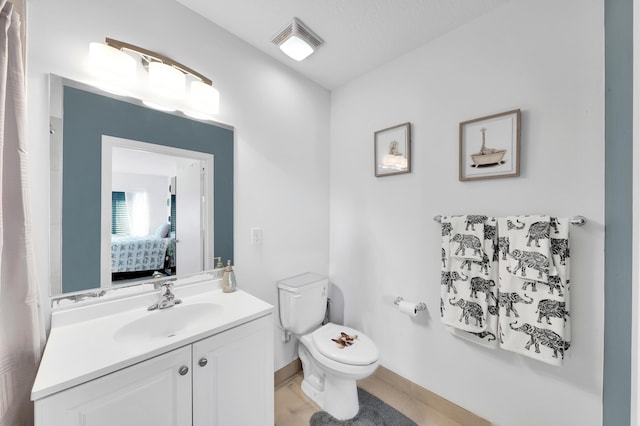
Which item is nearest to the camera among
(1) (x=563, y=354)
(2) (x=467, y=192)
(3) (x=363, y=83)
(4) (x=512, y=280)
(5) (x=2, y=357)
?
(5) (x=2, y=357)

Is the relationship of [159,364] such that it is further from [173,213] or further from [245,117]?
[245,117]

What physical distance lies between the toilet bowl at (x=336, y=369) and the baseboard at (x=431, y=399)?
0.32 m

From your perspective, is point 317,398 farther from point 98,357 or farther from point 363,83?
point 363,83

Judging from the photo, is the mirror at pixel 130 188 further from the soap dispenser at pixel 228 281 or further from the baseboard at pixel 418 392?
the baseboard at pixel 418 392

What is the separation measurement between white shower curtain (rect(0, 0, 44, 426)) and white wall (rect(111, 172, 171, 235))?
0.35m

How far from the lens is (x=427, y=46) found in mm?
1559

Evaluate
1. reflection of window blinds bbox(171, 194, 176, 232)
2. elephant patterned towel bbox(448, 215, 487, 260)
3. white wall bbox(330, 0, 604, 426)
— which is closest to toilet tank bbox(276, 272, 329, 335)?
white wall bbox(330, 0, 604, 426)

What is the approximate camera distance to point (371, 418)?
146 centimetres

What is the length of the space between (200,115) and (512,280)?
1.88 metres

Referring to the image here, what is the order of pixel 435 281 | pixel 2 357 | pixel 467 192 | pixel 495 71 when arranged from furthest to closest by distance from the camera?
pixel 435 281 → pixel 467 192 → pixel 495 71 → pixel 2 357

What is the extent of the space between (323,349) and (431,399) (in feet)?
2.57

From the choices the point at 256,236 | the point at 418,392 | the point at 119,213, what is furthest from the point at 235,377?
the point at 418,392

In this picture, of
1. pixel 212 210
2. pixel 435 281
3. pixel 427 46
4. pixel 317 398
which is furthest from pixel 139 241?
pixel 427 46

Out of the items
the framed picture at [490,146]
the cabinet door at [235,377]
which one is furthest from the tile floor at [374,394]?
the framed picture at [490,146]
